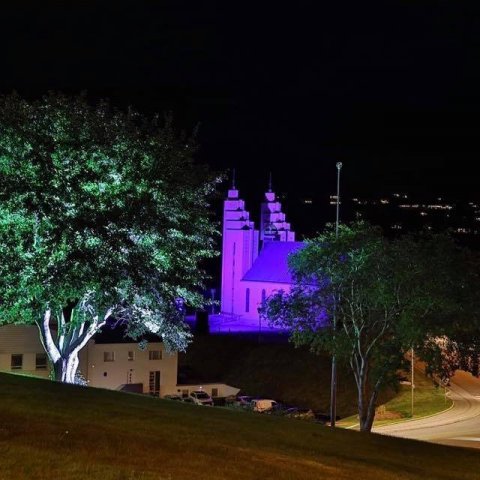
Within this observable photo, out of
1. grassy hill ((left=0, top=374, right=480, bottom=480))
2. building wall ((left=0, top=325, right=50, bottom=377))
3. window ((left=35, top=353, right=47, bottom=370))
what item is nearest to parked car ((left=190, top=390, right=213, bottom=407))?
window ((left=35, top=353, right=47, bottom=370))

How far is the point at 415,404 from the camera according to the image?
56906mm

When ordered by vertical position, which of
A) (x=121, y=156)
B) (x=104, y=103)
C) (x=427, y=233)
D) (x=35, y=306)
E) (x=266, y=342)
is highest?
(x=104, y=103)

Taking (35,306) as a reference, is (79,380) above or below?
A: below

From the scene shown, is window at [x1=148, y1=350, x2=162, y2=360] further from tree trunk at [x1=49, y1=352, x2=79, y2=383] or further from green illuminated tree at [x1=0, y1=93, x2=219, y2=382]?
green illuminated tree at [x1=0, y1=93, x2=219, y2=382]

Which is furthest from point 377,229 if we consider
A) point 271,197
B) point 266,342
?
point 271,197

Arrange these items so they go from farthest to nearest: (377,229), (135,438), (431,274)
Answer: (377,229) < (431,274) < (135,438)

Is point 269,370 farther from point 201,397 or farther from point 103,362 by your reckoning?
point 103,362

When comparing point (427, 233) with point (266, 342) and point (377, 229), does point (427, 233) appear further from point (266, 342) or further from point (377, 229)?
point (266, 342)

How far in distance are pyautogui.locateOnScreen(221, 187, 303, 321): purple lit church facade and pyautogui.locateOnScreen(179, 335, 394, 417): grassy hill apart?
13.7 m

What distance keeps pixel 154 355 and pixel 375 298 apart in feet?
95.8

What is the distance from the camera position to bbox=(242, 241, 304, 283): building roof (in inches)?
3632

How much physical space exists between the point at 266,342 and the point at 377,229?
47607 mm

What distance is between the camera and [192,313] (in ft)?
309

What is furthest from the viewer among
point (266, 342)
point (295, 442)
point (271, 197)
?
point (271, 197)
